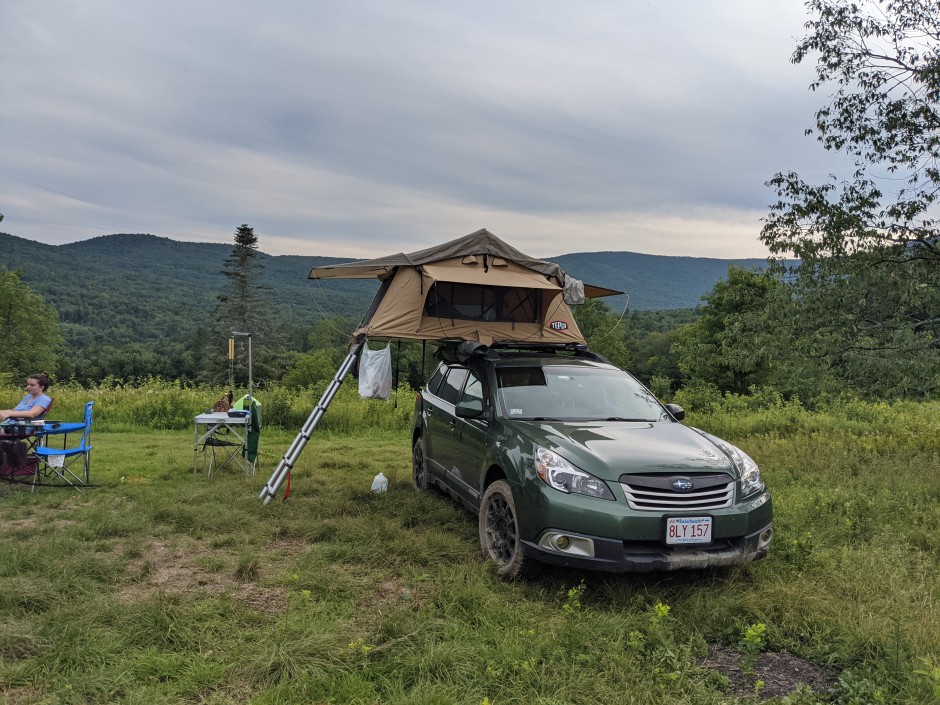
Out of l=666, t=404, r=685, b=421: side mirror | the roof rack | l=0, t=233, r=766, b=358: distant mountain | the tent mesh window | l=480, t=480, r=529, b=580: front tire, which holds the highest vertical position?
l=0, t=233, r=766, b=358: distant mountain

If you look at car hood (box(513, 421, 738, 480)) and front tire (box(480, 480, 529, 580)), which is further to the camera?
front tire (box(480, 480, 529, 580))

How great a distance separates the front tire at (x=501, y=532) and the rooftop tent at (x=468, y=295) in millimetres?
2405

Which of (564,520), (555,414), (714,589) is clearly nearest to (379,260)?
(555,414)

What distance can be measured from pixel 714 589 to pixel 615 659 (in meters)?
1.23

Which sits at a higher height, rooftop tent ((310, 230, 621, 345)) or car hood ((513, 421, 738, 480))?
rooftop tent ((310, 230, 621, 345))

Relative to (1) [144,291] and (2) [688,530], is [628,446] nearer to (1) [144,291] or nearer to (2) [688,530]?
(2) [688,530]

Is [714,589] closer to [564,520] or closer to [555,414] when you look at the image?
[564,520]

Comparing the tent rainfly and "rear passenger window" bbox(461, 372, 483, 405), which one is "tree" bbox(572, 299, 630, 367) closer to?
the tent rainfly

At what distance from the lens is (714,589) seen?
14.0ft

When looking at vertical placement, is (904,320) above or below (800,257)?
below

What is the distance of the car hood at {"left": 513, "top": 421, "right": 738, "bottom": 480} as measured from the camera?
13.8ft

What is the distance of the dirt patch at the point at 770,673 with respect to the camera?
10.4 feet

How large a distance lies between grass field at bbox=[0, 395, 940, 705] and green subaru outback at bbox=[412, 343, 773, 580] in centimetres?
31

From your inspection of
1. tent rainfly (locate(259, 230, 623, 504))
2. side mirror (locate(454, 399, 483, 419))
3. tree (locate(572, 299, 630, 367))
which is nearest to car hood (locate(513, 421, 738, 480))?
side mirror (locate(454, 399, 483, 419))
